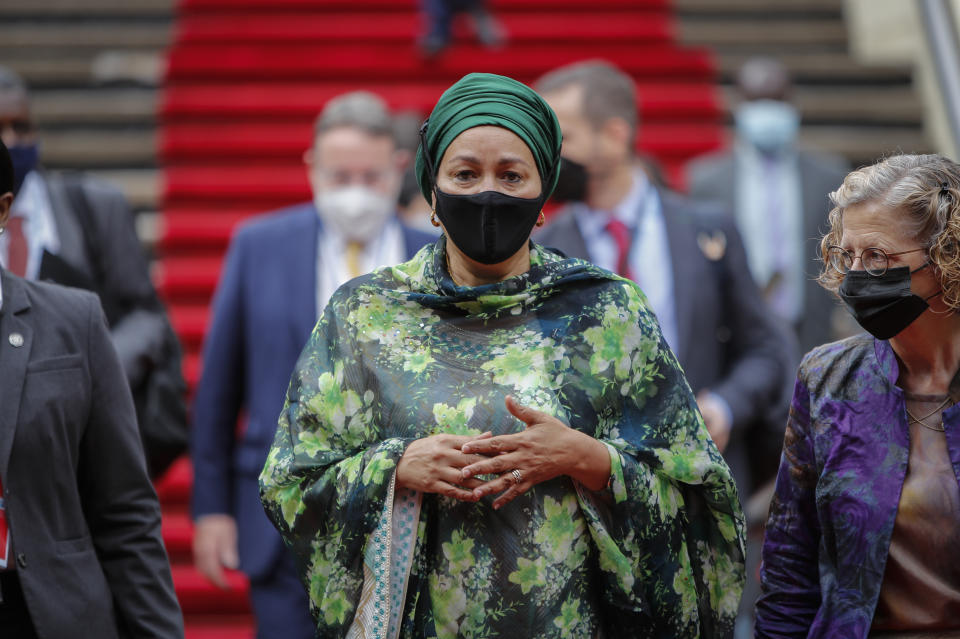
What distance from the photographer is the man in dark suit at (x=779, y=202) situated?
6418 mm

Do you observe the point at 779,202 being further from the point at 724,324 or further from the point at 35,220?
the point at 35,220

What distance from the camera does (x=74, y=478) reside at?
312cm

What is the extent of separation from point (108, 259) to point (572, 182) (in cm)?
151

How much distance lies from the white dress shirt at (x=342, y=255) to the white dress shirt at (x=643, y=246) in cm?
67

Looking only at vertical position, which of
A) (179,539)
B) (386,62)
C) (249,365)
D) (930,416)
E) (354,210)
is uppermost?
(386,62)

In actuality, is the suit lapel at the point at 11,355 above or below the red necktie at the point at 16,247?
below

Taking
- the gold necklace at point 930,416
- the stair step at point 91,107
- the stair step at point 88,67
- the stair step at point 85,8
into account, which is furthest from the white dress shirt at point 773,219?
the stair step at point 85,8

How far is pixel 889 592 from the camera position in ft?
9.66

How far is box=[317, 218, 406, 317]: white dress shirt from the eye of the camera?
4902mm

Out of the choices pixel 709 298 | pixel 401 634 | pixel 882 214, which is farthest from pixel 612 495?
pixel 709 298

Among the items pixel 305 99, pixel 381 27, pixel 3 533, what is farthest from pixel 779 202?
pixel 3 533

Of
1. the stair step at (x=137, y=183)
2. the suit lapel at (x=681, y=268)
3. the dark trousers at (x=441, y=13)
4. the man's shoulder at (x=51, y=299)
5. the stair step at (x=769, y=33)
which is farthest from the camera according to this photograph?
the stair step at (x=769, y=33)

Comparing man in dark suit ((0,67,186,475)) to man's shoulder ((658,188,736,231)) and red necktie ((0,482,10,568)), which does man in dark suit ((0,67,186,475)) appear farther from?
man's shoulder ((658,188,736,231))

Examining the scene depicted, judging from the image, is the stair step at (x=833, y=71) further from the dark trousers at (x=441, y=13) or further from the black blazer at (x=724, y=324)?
the black blazer at (x=724, y=324)
